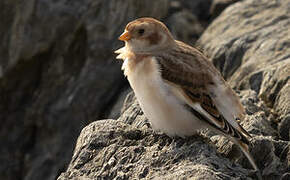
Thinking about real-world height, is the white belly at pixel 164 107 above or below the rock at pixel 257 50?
above

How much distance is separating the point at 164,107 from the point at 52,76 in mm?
3426

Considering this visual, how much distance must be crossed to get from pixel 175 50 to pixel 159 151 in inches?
39.9

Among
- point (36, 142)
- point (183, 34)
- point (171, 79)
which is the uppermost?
point (171, 79)

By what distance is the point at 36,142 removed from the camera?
27.2 ft

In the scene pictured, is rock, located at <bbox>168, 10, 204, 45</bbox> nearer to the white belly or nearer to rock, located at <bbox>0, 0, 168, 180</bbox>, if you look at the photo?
rock, located at <bbox>0, 0, 168, 180</bbox>

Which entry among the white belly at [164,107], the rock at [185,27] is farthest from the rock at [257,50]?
the white belly at [164,107]

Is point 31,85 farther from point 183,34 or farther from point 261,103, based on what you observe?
point 261,103

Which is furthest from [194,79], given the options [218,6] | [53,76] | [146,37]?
[218,6]

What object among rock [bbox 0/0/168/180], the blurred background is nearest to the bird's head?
the blurred background

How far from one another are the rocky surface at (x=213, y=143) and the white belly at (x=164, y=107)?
0.10 metres

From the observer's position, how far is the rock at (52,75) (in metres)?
8.00

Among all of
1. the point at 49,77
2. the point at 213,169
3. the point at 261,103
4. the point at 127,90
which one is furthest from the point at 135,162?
the point at 49,77

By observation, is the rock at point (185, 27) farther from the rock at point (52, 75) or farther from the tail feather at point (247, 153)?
the tail feather at point (247, 153)

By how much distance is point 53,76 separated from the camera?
320 inches
